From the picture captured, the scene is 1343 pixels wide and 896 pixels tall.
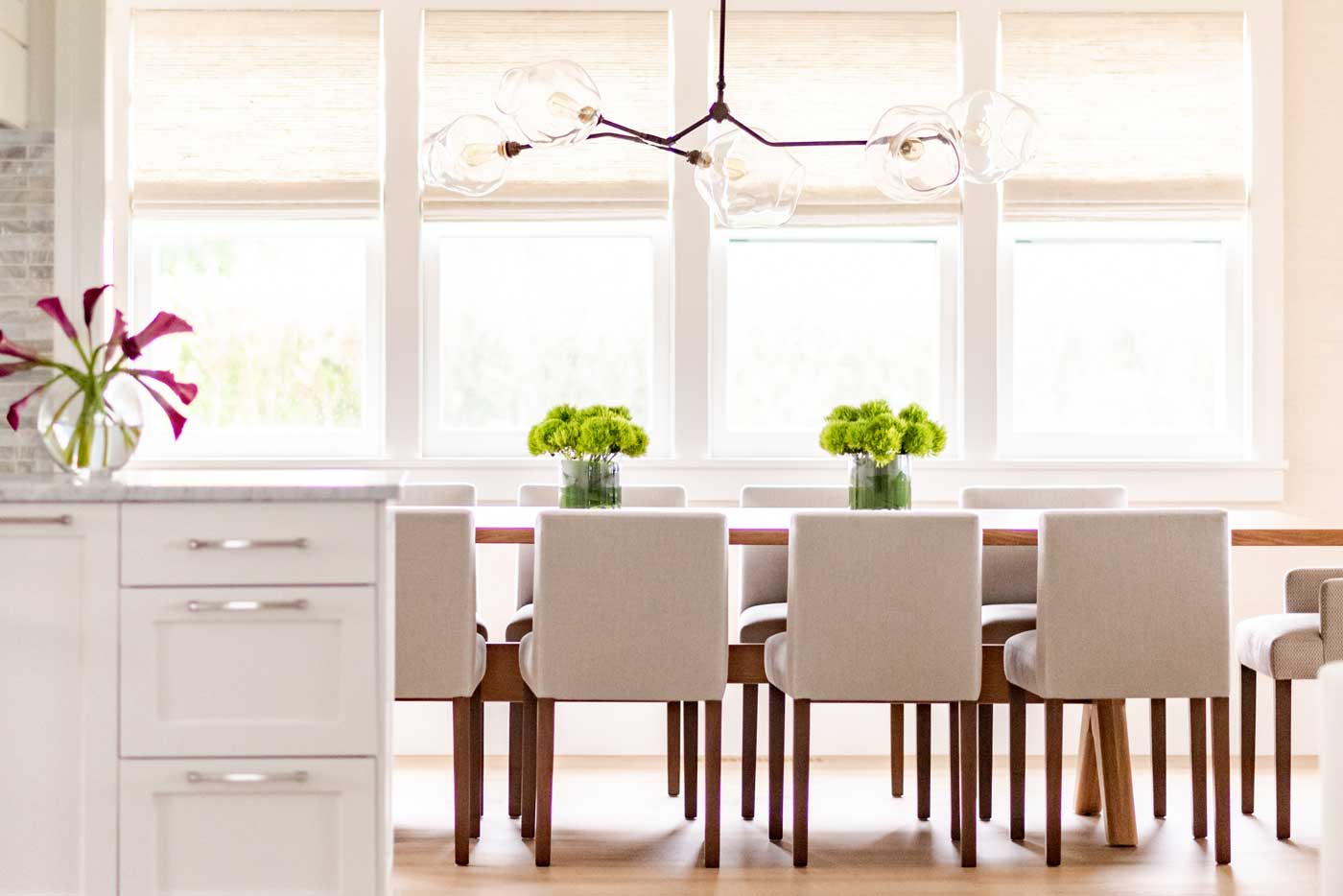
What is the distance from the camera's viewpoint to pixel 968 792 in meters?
2.91

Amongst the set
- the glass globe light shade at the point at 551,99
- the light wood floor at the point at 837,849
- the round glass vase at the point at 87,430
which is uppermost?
the glass globe light shade at the point at 551,99

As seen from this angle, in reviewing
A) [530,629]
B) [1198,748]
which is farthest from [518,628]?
[1198,748]

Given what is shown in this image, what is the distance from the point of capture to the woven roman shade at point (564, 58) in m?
4.21

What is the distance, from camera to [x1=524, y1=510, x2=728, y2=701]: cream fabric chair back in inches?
112

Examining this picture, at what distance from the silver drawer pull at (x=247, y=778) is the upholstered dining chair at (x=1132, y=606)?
1.71m

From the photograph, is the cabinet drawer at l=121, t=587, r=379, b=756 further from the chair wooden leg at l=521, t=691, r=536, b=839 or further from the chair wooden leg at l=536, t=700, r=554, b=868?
the chair wooden leg at l=521, t=691, r=536, b=839

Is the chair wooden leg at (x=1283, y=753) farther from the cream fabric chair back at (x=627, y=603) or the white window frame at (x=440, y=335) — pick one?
the white window frame at (x=440, y=335)

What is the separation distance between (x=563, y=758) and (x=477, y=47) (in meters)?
2.43

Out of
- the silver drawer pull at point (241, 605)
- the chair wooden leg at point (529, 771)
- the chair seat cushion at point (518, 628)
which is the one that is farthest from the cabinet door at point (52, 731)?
the chair seat cushion at point (518, 628)

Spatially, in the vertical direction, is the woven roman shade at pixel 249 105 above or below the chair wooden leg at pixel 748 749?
above

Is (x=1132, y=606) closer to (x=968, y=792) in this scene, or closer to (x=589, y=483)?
(x=968, y=792)

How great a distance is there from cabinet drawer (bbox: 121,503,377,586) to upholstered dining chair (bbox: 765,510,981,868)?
1.09 meters

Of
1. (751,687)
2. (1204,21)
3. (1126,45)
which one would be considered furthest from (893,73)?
(751,687)

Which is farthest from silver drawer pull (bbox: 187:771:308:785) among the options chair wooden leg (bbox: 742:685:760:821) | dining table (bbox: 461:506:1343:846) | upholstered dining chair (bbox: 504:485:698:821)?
chair wooden leg (bbox: 742:685:760:821)
